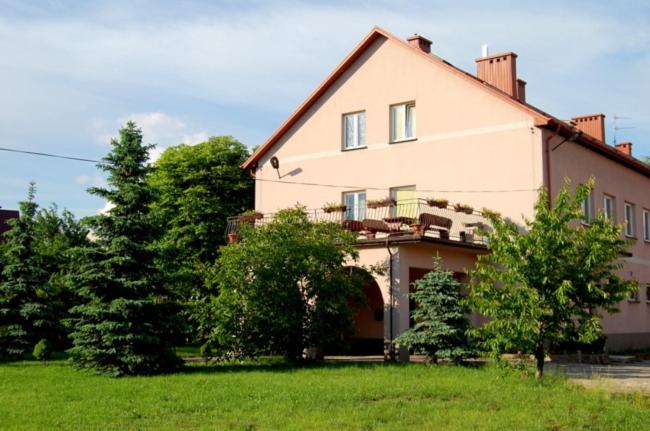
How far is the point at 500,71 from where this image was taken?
25.4m

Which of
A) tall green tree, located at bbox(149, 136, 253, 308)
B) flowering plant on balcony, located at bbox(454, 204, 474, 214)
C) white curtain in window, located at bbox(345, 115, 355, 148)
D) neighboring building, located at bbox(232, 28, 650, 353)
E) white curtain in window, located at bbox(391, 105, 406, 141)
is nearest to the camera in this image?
neighboring building, located at bbox(232, 28, 650, 353)

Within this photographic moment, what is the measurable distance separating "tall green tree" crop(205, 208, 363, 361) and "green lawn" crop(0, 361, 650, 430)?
211 centimetres

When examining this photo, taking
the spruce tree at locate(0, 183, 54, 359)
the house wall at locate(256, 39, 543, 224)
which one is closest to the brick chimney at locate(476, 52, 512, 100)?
the house wall at locate(256, 39, 543, 224)

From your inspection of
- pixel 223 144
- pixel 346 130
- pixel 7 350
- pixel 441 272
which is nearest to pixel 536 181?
pixel 441 272

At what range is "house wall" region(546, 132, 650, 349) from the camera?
23894 millimetres

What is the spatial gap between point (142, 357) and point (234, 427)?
7.17 meters

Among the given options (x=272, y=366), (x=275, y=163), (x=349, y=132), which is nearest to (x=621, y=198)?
(x=349, y=132)

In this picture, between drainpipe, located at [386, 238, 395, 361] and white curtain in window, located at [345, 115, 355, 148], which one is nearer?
drainpipe, located at [386, 238, 395, 361]

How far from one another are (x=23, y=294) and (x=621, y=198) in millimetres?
20989

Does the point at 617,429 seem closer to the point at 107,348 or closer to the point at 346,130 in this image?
the point at 107,348

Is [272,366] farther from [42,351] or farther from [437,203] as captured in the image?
[42,351]

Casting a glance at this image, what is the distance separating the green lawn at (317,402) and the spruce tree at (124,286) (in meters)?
0.80

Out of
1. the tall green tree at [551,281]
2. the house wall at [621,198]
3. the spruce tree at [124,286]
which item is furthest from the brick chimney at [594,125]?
the spruce tree at [124,286]

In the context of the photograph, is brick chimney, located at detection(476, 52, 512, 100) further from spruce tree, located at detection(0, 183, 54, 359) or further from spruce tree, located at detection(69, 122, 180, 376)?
spruce tree, located at detection(0, 183, 54, 359)
